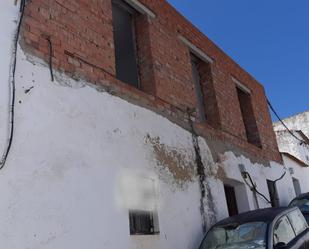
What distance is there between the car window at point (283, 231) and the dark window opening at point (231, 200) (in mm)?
3141

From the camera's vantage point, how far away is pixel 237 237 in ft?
20.6

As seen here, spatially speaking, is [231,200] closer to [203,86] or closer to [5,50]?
[203,86]

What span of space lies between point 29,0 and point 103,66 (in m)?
1.50

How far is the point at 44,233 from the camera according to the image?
4617 millimetres

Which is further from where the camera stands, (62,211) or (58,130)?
(58,130)

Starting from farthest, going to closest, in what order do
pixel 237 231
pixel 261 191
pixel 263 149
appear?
pixel 263 149
pixel 261 191
pixel 237 231

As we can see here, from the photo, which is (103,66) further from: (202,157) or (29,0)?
(202,157)

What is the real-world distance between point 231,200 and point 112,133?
4785 mm

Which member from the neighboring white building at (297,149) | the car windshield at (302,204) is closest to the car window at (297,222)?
the car windshield at (302,204)

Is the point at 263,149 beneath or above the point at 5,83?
above

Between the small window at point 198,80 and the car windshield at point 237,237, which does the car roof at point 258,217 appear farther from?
the small window at point 198,80

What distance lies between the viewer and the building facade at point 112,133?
4.82 metres

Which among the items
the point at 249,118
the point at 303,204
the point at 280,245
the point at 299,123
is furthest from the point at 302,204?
the point at 299,123

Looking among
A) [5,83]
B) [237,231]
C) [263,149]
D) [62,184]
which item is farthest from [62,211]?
[263,149]
